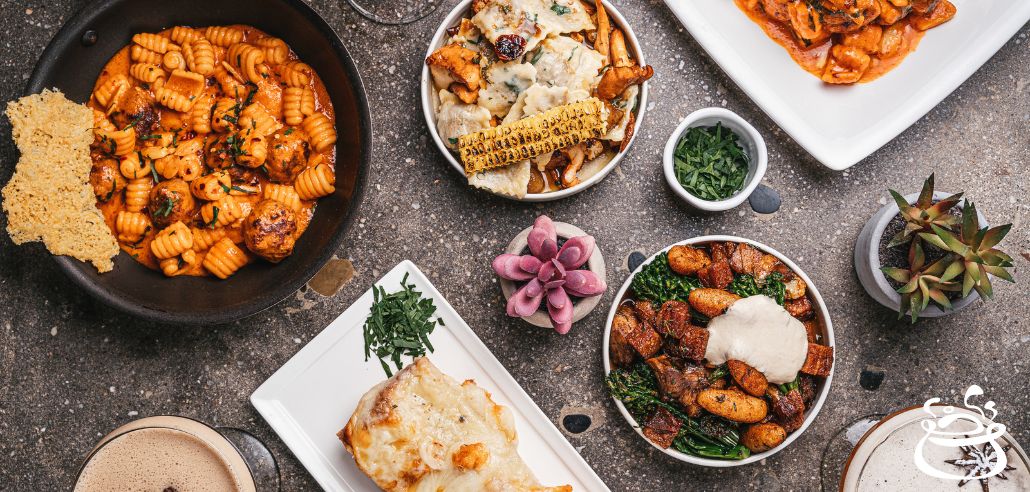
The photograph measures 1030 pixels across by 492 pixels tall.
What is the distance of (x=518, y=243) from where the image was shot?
2189 mm

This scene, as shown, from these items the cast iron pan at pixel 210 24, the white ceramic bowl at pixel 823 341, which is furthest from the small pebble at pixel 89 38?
the white ceramic bowl at pixel 823 341

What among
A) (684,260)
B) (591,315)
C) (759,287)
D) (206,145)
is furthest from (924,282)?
(206,145)

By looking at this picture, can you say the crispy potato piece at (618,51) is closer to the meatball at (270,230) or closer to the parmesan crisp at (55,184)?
the meatball at (270,230)

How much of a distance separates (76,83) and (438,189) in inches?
47.1

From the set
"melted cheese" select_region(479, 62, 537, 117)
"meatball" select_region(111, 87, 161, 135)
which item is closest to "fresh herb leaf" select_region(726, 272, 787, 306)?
"melted cheese" select_region(479, 62, 537, 117)

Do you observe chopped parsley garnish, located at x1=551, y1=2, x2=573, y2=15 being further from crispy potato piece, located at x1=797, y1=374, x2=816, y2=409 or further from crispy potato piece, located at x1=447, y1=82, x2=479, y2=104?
crispy potato piece, located at x1=797, y1=374, x2=816, y2=409

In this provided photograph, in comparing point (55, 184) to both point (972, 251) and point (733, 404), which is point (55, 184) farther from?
point (972, 251)

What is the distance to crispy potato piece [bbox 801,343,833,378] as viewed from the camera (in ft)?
7.23

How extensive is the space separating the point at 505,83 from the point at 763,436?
1414 mm

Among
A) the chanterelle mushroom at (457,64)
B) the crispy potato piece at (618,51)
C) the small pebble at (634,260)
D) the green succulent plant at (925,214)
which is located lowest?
the small pebble at (634,260)

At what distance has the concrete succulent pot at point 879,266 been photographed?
7.33ft

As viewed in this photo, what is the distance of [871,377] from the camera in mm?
2475

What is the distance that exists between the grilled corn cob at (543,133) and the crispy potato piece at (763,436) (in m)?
1.08

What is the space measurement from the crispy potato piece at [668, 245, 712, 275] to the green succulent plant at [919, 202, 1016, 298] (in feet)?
2.23
